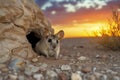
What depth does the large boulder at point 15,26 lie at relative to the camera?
905 cm

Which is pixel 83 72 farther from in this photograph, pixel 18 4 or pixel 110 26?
pixel 110 26

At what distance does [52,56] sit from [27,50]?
95 centimetres

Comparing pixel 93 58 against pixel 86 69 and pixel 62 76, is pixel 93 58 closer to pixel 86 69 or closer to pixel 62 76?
pixel 86 69

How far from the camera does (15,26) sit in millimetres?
9438

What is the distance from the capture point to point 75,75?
27.9 ft

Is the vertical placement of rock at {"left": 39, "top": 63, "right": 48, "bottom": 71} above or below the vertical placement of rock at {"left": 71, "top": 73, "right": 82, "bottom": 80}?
above

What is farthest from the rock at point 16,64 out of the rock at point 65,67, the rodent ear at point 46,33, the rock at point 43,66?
the rodent ear at point 46,33

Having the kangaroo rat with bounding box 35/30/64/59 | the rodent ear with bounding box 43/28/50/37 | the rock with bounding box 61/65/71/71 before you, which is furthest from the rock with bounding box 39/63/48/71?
the rodent ear with bounding box 43/28/50/37

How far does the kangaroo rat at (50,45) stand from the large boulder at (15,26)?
1.26 feet

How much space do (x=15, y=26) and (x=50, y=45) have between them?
124 cm

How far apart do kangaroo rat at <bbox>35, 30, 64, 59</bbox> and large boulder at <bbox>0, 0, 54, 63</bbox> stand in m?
0.39

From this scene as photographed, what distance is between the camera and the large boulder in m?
9.05

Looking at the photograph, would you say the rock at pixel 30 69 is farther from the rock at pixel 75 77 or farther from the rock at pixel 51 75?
the rock at pixel 75 77

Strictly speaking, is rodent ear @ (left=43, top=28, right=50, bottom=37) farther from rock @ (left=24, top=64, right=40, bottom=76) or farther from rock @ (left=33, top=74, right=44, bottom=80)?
rock @ (left=33, top=74, right=44, bottom=80)
